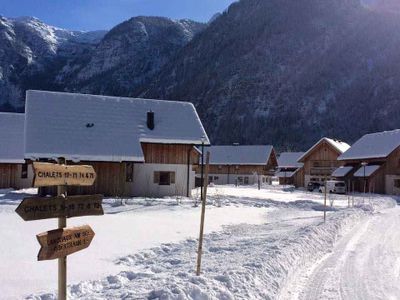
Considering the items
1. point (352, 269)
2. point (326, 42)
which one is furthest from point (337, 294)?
point (326, 42)

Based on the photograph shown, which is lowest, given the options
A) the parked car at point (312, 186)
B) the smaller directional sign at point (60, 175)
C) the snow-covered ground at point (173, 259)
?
the snow-covered ground at point (173, 259)

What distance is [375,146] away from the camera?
61.4 meters

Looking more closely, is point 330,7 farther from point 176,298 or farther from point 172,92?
point 176,298

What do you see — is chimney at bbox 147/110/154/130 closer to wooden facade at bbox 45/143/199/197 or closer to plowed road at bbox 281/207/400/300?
wooden facade at bbox 45/143/199/197

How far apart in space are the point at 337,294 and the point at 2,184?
33618 millimetres

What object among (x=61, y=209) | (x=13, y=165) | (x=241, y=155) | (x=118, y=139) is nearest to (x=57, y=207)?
(x=61, y=209)

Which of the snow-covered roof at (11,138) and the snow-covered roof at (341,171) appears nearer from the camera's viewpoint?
the snow-covered roof at (11,138)

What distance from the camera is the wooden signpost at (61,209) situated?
20.6 feet

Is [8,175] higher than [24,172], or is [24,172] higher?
[24,172]

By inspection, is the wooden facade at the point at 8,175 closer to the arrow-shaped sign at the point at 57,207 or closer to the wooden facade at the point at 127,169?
the wooden facade at the point at 127,169

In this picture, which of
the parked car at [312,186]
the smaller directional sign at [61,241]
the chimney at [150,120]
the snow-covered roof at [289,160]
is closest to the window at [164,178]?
the chimney at [150,120]

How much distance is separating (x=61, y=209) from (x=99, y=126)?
29.5m

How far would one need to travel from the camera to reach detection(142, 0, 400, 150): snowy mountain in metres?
148

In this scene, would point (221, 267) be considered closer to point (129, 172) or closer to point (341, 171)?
point (129, 172)
